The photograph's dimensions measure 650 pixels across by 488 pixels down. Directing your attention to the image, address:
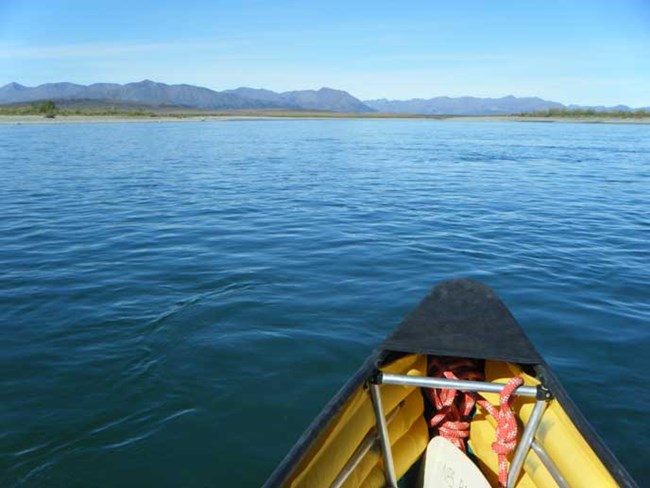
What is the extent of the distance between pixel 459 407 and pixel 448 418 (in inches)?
7.0

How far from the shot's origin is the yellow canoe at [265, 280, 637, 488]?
388 centimetres

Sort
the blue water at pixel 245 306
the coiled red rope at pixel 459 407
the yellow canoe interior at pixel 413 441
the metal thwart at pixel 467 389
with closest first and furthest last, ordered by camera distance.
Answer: the yellow canoe interior at pixel 413 441
the metal thwart at pixel 467 389
the coiled red rope at pixel 459 407
the blue water at pixel 245 306

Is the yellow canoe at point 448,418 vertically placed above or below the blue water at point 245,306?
above

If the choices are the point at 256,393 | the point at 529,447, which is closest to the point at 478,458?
the point at 529,447

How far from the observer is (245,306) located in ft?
31.7

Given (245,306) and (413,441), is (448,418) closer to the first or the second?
(413,441)

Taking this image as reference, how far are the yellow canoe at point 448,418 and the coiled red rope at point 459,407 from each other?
0.02m

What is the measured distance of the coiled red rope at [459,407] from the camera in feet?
15.0

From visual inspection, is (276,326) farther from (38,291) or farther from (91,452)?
(38,291)

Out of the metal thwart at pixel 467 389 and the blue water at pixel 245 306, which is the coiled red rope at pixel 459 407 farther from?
the blue water at pixel 245 306

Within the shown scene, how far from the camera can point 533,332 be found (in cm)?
870

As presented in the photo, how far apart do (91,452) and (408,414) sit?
11.9 ft

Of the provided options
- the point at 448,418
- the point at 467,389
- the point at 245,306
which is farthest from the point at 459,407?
the point at 245,306

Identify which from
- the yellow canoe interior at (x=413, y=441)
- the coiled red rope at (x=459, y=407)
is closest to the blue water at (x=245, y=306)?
the yellow canoe interior at (x=413, y=441)
